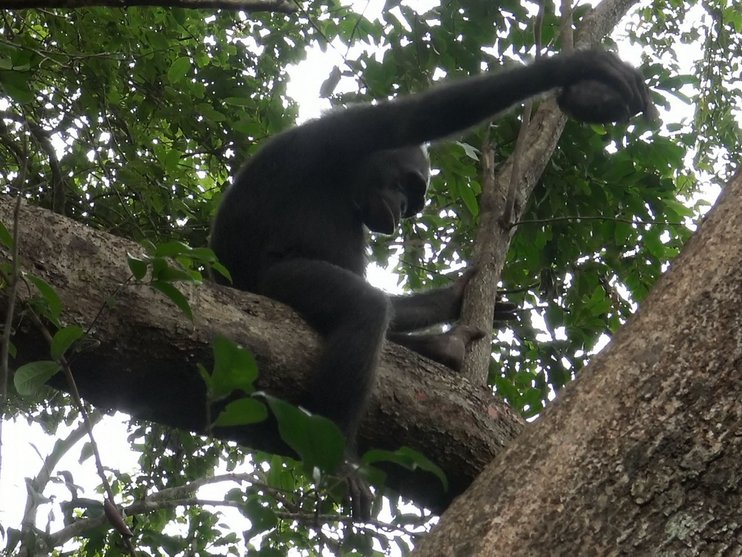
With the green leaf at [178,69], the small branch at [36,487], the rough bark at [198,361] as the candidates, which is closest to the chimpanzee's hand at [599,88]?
the rough bark at [198,361]

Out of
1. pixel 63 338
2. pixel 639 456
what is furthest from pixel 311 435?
pixel 63 338

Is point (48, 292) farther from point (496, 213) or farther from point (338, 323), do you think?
point (496, 213)

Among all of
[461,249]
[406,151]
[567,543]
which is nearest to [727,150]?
[461,249]

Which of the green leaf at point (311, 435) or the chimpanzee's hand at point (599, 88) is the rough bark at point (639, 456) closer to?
the green leaf at point (311, 435)

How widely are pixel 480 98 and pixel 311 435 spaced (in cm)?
338

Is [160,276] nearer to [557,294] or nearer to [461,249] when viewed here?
[557,294]

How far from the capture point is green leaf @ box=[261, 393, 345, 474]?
5.40 ft

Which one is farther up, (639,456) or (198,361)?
(198,361)

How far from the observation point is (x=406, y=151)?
582 cm

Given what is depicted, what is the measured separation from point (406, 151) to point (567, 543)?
4051 mm

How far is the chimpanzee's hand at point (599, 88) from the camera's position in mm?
4574

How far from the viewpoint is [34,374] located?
2465 mm

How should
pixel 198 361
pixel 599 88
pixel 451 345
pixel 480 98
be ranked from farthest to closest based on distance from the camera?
pixel 480 98 < pixel 599 88 < pixel 451 345 < pixel 198 361

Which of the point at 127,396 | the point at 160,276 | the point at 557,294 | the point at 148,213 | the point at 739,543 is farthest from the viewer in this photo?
the point at 557,294
